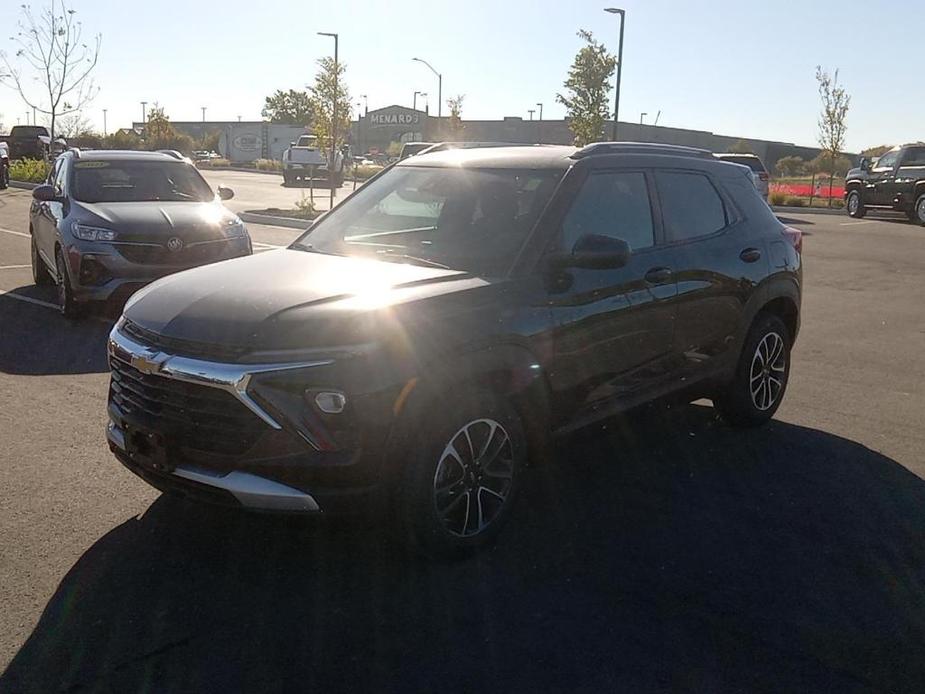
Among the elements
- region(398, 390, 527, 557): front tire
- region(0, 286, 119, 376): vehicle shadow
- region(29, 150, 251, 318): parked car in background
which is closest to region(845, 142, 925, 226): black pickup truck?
region(29, 150, 251, 318): parked car in background

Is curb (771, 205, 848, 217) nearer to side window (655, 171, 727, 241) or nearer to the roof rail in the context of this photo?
the roof rail

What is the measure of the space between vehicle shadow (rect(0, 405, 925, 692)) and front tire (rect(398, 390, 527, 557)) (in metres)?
0.15

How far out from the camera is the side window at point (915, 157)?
26750 mm

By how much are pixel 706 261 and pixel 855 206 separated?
2714 cm

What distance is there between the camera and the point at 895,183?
27422 mm

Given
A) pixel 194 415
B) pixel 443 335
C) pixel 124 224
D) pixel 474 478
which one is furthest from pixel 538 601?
pixel 124 224

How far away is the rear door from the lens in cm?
527

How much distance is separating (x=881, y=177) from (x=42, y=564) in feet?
94.2

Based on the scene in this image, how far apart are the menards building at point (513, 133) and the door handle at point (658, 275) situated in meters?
48.4

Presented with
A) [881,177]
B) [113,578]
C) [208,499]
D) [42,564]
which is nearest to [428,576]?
[208,499]

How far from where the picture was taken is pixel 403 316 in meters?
3.85

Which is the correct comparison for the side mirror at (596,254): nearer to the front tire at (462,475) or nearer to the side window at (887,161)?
the front tire at (462,475)

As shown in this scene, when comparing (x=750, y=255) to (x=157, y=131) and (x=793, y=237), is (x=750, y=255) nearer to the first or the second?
(x=793, y=237)

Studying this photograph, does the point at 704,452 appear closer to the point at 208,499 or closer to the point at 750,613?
the point at 750,613
